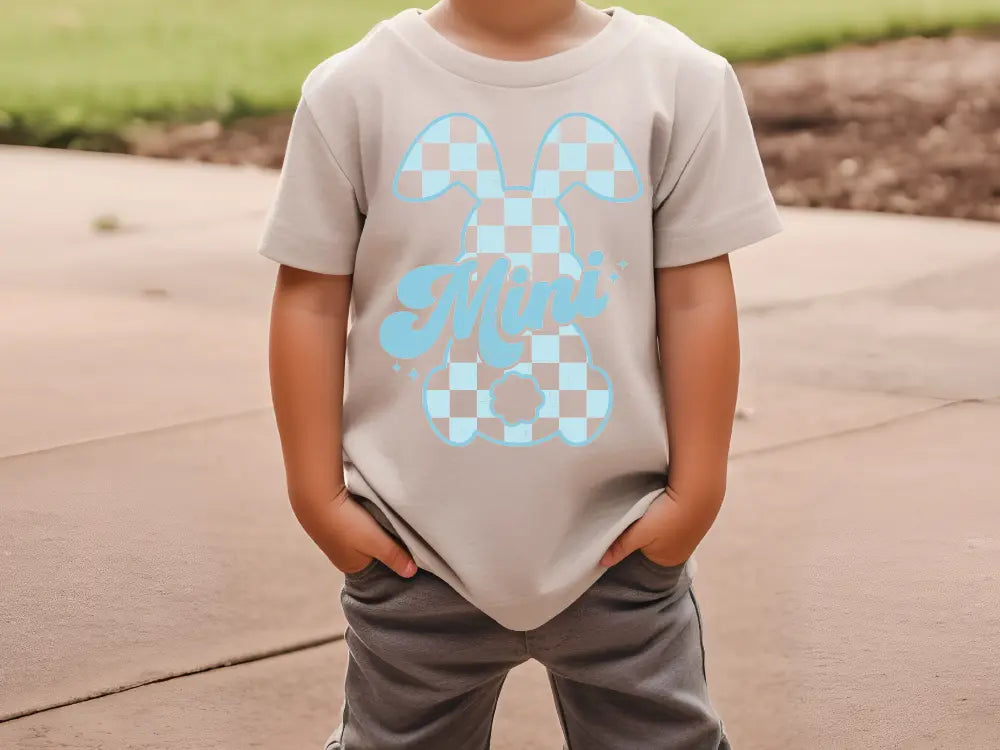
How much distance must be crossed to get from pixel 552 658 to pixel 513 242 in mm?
461

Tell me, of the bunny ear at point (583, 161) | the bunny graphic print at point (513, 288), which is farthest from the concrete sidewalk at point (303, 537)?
the bunny ear at point (583, 161)

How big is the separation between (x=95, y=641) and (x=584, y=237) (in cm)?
144

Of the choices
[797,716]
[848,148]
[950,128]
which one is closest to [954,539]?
[797,716]

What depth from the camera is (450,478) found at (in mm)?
1609

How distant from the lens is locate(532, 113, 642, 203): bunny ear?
159 centimetres

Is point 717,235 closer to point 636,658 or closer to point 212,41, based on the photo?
point 636,658

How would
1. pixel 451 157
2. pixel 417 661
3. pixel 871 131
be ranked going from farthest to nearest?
1. pixel 871 131
2. pixel 417 661
3. pixel 451 157

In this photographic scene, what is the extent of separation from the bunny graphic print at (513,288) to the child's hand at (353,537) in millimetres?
133

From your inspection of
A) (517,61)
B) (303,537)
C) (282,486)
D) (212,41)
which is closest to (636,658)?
(517,61)

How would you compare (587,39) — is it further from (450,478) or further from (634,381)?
(450,478)

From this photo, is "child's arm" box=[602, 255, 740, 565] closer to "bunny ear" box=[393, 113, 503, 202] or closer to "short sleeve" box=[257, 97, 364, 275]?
"bunny ear" box=[393, 113, 503, 202]

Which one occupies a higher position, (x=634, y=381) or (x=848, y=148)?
(x=634, y=381)

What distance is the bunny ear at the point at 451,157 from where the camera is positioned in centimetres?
159

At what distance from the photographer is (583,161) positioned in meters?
1.59
